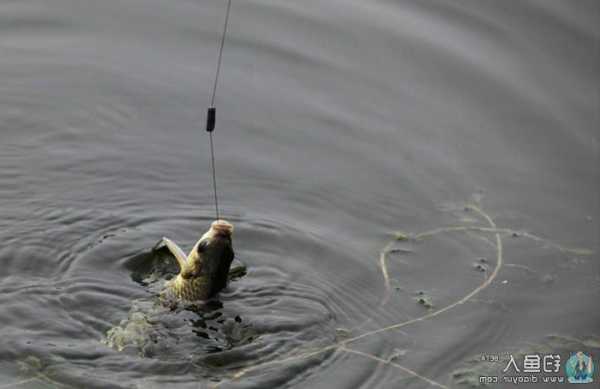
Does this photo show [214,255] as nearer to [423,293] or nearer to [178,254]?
[178,254]

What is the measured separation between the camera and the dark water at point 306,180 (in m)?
7.37

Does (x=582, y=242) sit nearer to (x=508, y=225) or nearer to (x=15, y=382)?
(x=508, y=225)

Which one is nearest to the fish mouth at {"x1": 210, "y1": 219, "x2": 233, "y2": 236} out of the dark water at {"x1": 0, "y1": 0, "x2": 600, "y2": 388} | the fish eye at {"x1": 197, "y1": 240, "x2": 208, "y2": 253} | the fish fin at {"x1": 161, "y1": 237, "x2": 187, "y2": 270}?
the fish eye at {"x1": 197, "y1": 240, "x2": 208, "y2": 253}

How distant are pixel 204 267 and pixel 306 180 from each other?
201 centimetres

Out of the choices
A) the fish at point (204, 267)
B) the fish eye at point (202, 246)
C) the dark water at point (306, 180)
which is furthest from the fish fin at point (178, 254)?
the dark water at point (306, 180)

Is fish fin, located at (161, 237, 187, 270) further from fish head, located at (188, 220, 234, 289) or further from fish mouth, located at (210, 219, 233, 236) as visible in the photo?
fish mouth, located at (210, 219, 233, 236)

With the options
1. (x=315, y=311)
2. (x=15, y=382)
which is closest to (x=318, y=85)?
(x=315, y=311)

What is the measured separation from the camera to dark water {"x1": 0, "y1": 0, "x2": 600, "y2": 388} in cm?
737

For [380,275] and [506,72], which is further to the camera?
[506,72]

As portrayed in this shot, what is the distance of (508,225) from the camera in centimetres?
882

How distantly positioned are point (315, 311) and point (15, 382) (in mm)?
2026

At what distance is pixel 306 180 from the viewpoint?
29.7 feet

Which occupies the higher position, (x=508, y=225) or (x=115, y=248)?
(x=508, y=225)

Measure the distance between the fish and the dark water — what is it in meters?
0.18
